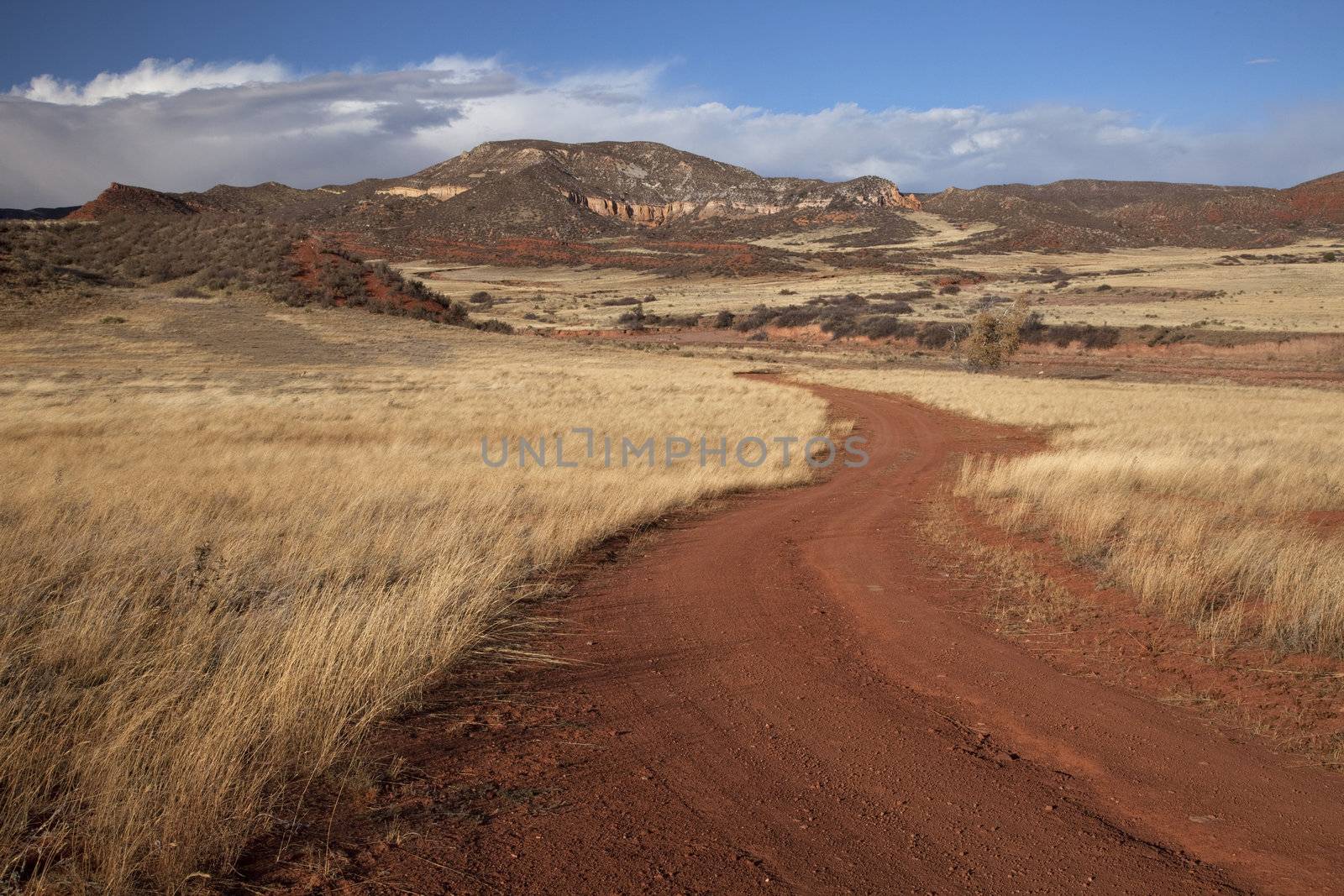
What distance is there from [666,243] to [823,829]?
131618mm

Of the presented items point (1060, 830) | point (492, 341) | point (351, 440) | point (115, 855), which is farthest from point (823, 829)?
point (492, 341)

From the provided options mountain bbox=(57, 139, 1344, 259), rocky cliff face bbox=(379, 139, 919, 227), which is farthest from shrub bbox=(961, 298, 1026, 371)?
rocky cliff face bbox=(379, 139, 919, 227)

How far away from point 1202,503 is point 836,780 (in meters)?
9.61

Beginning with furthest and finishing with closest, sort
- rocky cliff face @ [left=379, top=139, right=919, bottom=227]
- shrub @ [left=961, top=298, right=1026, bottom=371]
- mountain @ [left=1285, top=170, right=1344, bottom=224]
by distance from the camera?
rocky cliff face @ [left=379, top=139, right=919, bottom=227], mountain @ [left=1285, top=170, right=1344, bottom=224], shrub @ [left=961, top=298, right=1026, bottom=371]

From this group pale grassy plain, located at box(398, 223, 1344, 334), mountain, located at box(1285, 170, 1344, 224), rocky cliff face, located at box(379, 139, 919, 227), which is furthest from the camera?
rocky cliff face, located at box(379, 139, 919, 227)

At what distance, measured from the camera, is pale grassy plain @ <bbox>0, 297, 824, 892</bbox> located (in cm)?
324

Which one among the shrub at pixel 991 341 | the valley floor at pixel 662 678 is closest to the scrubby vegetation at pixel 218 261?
the shrub at pixel 991 341

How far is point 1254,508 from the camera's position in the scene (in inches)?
431

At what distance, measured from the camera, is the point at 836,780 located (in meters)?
4.02

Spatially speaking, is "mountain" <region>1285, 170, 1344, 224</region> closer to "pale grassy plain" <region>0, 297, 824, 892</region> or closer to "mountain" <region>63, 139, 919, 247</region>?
"mountain" <region>63, 139, 919, 247</region>

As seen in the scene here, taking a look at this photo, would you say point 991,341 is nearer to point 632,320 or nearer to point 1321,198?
point 632,320

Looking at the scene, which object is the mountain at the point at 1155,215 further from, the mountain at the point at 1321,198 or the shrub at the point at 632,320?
the shrub at the point at 632,320

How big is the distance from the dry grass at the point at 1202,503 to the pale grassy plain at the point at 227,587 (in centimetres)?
475

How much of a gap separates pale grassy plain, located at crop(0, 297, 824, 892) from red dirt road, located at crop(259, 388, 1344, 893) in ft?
2.13
